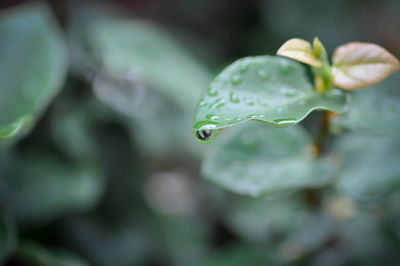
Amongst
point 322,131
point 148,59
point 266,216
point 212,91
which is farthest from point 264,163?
point 148,59

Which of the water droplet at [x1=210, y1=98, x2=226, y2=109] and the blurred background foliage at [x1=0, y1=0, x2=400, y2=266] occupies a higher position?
the blurred background foliage at [x1=0, y1=0, x2=400, y2=266]

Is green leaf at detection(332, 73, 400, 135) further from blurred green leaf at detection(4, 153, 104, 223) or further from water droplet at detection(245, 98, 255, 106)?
Result: blurred green leaf at detection(4, 153, 104, 223)

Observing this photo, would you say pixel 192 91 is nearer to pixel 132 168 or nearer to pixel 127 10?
pixel 132 168

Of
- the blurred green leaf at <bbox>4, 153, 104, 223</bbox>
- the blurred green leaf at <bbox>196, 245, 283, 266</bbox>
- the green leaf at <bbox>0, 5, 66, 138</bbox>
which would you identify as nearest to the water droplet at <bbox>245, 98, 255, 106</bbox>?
the green leaf at <bbox>0, 5, 66, 138</bbox>

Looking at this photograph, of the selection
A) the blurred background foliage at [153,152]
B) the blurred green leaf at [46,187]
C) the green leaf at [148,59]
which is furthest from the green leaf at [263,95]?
the green leaf at [148,59]

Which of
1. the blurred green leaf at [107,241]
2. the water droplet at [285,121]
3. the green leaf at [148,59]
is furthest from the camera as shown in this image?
the green leaf at [148,59]

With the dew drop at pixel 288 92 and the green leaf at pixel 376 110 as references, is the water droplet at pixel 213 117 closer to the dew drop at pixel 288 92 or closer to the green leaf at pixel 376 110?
the dew drop at pixel 288 92

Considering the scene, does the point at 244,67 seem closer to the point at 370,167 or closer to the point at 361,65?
the point at 361,65
